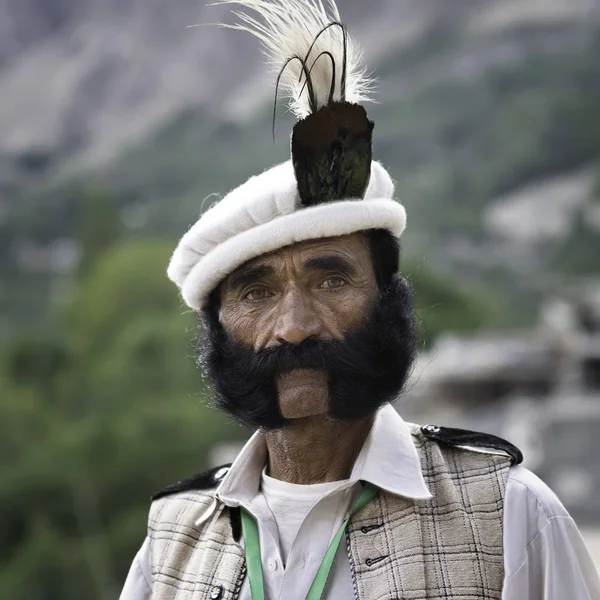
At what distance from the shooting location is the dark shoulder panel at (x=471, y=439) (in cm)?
216

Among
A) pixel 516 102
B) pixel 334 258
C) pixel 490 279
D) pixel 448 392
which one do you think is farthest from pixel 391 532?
pixel 516 102

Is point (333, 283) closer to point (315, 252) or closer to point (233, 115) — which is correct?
point (315, 252)

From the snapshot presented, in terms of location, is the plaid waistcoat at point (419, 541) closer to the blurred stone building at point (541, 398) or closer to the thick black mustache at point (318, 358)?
the thick black mustache at point (318, 358)

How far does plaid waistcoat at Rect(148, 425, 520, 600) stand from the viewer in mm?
2016

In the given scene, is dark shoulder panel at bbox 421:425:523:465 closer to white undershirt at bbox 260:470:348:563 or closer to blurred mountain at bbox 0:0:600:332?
white undershirt at bbox 260:470:348:563

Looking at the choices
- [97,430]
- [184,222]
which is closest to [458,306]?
[97,430]

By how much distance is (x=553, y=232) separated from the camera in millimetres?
51812

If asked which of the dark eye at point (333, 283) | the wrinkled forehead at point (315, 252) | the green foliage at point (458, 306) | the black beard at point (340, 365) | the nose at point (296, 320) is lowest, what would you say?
the black beard at point (340, 365)

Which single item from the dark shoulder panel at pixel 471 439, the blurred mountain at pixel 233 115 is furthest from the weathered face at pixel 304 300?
the blurred mountain at pixel 233 115

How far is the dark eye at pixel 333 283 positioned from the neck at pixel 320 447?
0.27 m

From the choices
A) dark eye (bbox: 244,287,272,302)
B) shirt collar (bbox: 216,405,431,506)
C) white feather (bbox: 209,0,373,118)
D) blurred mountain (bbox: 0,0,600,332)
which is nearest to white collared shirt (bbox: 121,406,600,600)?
shirt collar (bbox: 216,405,431,506)

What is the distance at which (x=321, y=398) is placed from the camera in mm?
2189

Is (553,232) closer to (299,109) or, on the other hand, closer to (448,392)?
(448,392)

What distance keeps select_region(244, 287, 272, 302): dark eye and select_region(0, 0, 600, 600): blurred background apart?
19943 mm
